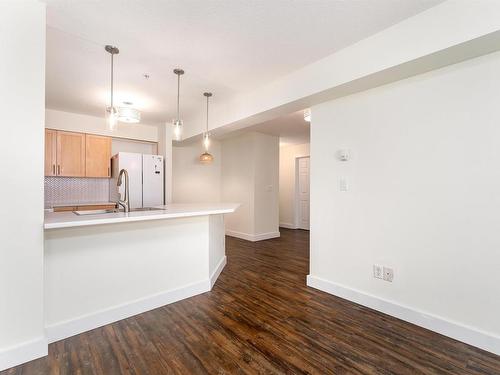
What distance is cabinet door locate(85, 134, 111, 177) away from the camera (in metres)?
4.35

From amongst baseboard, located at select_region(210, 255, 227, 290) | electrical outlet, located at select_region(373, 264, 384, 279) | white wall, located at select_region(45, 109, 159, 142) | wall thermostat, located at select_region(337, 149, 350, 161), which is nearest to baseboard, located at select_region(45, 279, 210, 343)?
baseboard, located at select_region(210, 255, 227, 290)

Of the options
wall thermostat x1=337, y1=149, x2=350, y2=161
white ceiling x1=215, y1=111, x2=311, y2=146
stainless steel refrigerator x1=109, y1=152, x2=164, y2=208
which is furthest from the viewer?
white ceiling x1=215, y1=111, x2=311, y2=146

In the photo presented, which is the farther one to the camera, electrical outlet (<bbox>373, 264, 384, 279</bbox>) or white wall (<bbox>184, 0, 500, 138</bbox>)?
electrical outlet (<bbox>373, 264, 384, 279</bbox>)

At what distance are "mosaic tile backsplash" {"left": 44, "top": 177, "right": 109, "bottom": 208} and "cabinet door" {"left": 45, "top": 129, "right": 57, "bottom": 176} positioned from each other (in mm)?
340

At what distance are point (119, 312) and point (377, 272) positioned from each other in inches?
94.6

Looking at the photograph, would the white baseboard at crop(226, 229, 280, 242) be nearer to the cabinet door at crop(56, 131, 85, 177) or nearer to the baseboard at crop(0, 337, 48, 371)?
the cabinet door at crop(56, 131, 85, 177)

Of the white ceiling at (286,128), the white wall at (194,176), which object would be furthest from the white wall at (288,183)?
the white wall at (194,176)

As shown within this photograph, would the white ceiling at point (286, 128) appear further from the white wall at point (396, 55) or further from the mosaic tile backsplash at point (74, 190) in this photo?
the mosaic tile backsplash at point (74, 190)

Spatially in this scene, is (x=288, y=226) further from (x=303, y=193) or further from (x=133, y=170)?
(x=133, y=170)

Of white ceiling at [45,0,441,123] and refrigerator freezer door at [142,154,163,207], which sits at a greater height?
white ceiling at [45,0,441,123]

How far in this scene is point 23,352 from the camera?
166 centimetres

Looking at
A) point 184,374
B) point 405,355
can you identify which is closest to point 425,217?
point 405,355

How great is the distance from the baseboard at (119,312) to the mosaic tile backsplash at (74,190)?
2935mm

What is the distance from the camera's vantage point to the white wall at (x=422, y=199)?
71.9 inches
